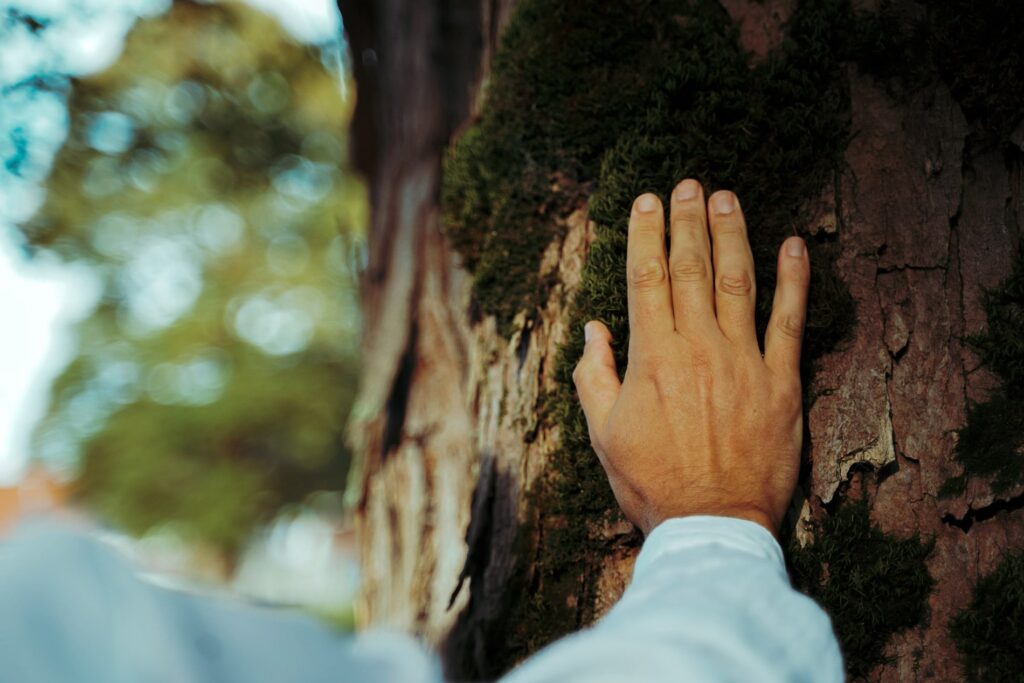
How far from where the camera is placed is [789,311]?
4.44 ft

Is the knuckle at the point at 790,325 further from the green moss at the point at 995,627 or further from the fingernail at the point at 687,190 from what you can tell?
the green moss at the point at 995,627

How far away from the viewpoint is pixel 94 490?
15102 millimetres

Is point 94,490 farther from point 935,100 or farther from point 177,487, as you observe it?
point 935,100

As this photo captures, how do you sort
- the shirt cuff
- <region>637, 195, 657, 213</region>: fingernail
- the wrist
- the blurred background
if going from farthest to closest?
the blurred background < <region>637, 195, 657, 213</region>: fingernail < the wrist < the shirt cuff

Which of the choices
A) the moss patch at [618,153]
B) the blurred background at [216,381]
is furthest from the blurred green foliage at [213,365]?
the moss patch at [618,153]

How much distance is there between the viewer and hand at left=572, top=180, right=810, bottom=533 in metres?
1.27

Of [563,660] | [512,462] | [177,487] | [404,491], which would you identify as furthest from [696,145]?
[177,487]

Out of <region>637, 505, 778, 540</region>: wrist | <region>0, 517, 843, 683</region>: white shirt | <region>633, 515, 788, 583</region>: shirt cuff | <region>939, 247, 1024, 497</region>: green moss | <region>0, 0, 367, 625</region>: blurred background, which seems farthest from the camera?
<region>0, 0, 367, 625</region>: blurred background

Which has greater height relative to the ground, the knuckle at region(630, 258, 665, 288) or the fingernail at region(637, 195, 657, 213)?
the fingernail at region(637, 195, 657, 213)

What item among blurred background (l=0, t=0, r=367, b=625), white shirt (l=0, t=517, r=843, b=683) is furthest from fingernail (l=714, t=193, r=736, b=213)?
blurred background (l=0, t=0, r=367, b=625)

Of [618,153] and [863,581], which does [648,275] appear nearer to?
[618,153]

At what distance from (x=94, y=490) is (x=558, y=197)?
53.4ft

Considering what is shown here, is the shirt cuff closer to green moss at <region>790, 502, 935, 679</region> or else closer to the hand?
the hand

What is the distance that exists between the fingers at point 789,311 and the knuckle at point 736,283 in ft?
0.21
